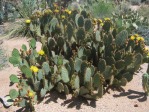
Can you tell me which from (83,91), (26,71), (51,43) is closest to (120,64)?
(83,91)

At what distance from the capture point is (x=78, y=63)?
4.80 m

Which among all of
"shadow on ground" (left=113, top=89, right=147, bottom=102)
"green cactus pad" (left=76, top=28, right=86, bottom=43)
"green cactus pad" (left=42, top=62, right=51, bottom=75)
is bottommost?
"shadow on ground" (left=113, top=89, right=147, bottom=102)

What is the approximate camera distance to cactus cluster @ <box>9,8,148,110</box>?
466 cm

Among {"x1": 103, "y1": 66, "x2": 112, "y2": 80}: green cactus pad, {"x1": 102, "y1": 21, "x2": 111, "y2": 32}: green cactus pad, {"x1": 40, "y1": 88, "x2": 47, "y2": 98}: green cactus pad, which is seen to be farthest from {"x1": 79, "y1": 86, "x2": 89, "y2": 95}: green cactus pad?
{"x1": 102, "y1": 21, "x2": 111, "y2": 32}: green cactus pad

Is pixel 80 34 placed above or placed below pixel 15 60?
above

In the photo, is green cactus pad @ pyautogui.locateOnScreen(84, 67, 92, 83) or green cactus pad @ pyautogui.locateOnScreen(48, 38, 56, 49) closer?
green cactus pad @ pyautogui.locateOnScreen(84, 67, 92, 83)

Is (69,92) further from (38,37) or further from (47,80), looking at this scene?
(38,37)

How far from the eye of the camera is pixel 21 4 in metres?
8.62

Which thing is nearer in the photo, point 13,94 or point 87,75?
point 13,94

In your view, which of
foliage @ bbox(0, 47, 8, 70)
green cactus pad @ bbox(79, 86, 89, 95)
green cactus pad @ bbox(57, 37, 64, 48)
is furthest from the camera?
foliage @ bbox(0, 47, 8, 70)

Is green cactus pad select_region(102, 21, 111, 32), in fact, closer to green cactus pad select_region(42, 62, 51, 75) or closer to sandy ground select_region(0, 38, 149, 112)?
sandy ground select_region(0, 38, 149, 112)

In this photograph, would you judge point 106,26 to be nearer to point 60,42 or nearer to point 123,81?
point 60,42

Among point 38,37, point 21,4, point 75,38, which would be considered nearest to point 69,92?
point 75,38

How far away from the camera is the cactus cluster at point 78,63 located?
15.3 feet
